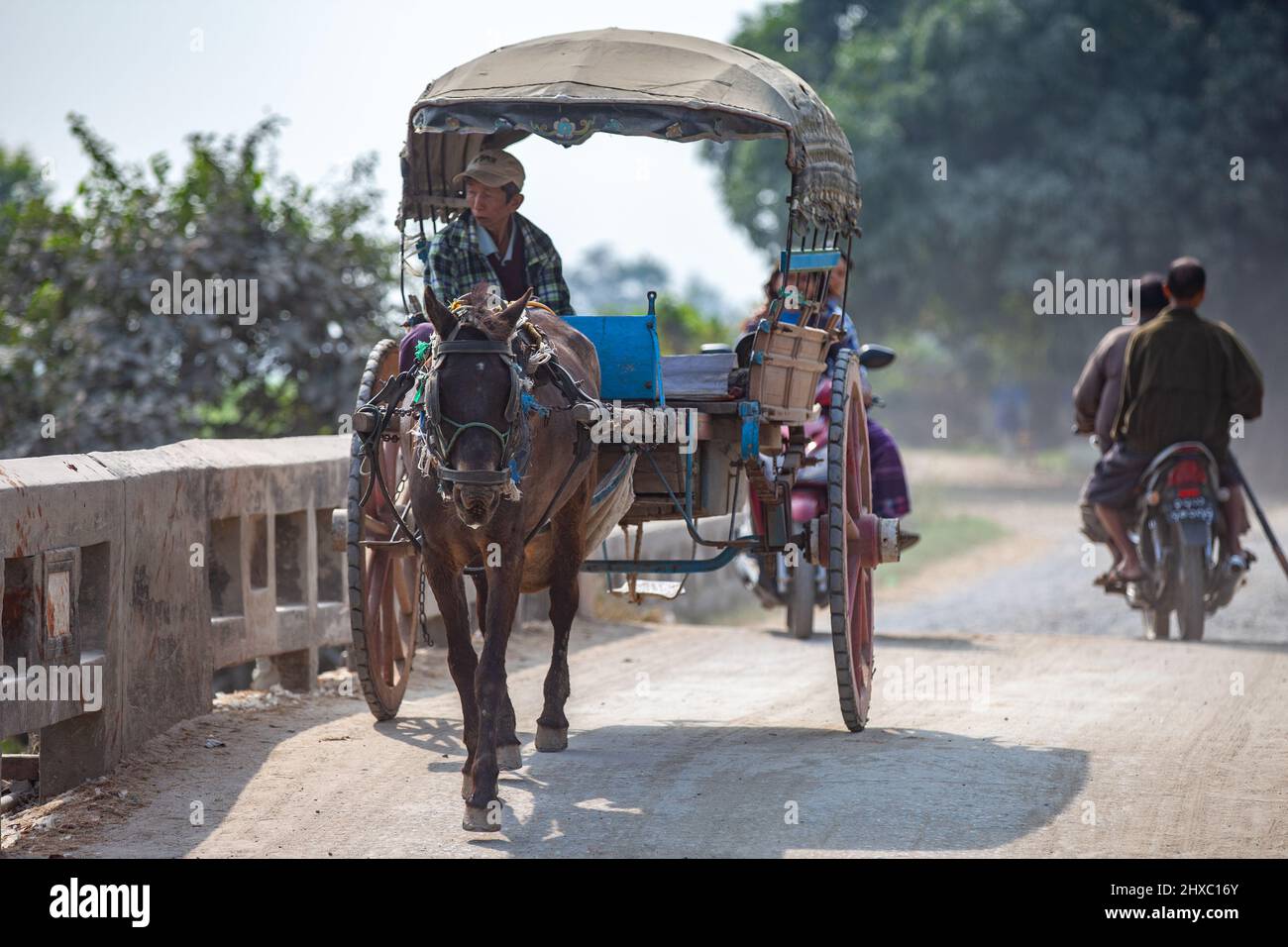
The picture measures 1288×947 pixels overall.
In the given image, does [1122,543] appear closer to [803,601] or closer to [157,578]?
[803,601]

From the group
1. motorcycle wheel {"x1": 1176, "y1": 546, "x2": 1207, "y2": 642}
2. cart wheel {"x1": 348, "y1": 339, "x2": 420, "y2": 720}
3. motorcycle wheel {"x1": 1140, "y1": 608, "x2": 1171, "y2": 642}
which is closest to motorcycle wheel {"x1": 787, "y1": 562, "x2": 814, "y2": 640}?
motorcycle wheel {"x1": 1140, "y1": 608, "x2": 1171, "y2": 642}

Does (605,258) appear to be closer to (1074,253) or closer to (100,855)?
(1074,253)

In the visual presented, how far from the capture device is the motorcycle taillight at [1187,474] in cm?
1120

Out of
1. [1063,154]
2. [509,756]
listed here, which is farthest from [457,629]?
[1063,154]

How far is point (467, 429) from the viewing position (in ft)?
18.5

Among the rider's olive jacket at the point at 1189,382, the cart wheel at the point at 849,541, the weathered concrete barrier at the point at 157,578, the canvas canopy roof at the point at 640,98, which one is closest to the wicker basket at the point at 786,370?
the cart wheel at the point at 849,541

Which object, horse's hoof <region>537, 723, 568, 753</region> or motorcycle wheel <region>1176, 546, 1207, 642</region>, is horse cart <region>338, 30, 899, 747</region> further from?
motorcycle wheel <region>1176, 546, 1207, 642</region>

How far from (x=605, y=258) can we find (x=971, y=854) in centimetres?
13202

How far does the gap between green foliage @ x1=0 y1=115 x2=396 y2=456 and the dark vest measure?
7811 millimetres

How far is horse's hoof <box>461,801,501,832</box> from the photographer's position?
5.82 meters

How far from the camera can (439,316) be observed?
5.77 metres

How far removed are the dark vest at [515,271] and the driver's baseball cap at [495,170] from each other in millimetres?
297

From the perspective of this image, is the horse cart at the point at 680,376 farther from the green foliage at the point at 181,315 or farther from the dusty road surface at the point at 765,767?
the green foliage at the point at 181,315
